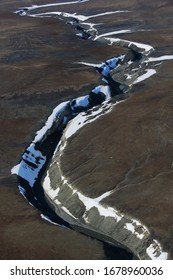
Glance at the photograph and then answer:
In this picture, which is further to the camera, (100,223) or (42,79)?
(42,79)

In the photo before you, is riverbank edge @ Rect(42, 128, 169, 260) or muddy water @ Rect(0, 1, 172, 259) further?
muddy water @ Rect(0, 1, 172, 259)

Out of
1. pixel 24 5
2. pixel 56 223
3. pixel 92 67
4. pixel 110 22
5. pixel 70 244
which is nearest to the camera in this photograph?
pixel 70 244

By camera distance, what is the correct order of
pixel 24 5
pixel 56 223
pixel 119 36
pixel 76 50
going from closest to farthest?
pixel 56 223
pixel 76 50
pixel 119 36
pixel 24 5

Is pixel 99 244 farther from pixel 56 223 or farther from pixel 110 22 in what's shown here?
pixel 110 22

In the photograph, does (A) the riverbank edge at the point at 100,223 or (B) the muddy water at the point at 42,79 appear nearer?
(A) the riverbank edge at the point at 100,223

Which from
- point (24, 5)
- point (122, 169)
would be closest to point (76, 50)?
point (122, 169)
